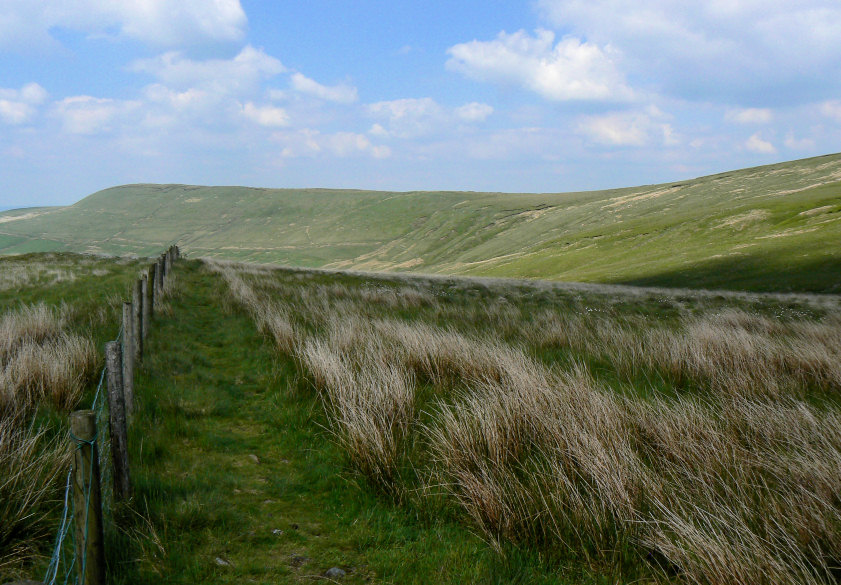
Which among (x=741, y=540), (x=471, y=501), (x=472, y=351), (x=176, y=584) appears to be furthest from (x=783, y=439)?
(x=176, y=584)

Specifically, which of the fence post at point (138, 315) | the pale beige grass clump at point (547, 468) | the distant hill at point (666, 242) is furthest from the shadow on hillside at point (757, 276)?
the fence post at point (138, 315)

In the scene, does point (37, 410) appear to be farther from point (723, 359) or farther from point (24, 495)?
point (723, 359)

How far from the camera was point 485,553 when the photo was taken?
312 centimetres

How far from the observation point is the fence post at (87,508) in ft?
8.36

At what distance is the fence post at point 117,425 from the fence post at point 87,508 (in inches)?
37.5

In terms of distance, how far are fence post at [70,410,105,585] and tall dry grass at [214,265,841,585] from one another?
78.5 inches

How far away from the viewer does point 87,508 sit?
2.57 m

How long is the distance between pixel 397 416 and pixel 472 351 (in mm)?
2517

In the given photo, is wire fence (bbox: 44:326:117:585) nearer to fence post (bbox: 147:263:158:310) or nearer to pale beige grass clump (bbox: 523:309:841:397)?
pale beige grass clump (bbox: 523:309:841:397)

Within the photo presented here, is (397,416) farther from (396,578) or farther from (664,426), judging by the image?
(664,426)

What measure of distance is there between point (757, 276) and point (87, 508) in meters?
61.0

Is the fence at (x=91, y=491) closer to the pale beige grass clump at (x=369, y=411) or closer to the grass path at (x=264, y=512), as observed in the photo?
the grass path at (x=264, y=512)

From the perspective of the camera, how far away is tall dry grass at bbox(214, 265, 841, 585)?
2.85m

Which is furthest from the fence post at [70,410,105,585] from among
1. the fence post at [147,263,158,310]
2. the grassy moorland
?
the fence post at [147,263,158,310]
